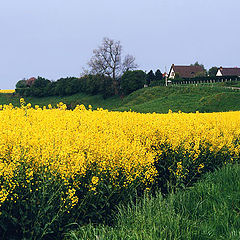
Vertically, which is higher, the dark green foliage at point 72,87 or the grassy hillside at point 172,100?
the dark green foliage at point 72,87

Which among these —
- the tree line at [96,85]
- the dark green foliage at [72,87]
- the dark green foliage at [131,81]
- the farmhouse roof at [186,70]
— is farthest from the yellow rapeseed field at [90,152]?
the farmhouse roof at [186,70]

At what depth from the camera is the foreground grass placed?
14.6 feet

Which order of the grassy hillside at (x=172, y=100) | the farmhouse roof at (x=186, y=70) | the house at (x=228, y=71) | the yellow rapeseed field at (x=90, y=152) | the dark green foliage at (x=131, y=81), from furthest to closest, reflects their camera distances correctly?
the farmhouse roof at (x=186, y=70)
the house at (x=228, y=71)
the dark green foliage at (x=131, y=81)
the grassy hillside at (x=172, y=100)
the yellow rapeseed field at (x=90, y=152)

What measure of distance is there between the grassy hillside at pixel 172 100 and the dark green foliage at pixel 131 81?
8.72 feet

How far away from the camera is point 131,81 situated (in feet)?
201

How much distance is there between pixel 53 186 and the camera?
4.72m

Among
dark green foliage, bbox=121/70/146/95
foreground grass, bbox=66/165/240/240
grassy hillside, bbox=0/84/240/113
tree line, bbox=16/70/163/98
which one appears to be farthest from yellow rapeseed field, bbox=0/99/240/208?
tree line, bbox=16/70/163/98

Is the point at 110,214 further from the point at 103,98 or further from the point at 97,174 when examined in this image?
the point at 103,98

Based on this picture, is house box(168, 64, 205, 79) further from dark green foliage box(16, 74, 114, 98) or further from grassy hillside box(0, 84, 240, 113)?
grassy hillside box(0, 84, 240, 113)

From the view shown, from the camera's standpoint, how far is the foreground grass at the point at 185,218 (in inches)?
175

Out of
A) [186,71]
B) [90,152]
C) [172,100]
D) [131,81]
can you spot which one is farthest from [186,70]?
[90,152]

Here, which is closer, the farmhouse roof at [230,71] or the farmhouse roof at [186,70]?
the farmhouse roof at [230,71]

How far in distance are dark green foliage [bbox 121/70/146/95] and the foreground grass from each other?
54656mm

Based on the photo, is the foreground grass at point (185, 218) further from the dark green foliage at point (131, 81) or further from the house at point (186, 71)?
the house at point (186, 71)
